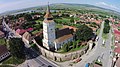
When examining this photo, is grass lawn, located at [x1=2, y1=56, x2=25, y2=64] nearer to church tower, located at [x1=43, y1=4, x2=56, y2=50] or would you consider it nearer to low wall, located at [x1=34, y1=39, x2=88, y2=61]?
low wall, located at [x1=34, y1=39, x2=88, y2=61]

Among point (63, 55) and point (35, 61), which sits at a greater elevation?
point (63, 55)

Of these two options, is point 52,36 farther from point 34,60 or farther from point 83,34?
point 83,34

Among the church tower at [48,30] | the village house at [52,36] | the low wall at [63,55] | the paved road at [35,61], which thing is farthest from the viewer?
the village house at [52,36]

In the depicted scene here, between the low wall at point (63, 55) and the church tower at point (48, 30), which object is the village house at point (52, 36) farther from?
the low wall at point (63, 55)

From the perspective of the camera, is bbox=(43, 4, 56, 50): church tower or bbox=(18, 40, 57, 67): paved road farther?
bbox=(43, 4, 56, 50): church tower

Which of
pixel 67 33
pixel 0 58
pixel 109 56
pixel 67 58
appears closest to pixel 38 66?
pixel 67 58

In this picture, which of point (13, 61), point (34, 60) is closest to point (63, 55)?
point (34, 60)

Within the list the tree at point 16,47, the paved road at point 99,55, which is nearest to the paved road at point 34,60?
the tree at point 16,47

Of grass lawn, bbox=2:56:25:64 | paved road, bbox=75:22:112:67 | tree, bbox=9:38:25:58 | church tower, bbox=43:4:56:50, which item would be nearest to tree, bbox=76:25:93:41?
paved road, bbox=75:22:112:67

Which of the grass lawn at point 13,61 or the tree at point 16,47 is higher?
the tree at point 16,47

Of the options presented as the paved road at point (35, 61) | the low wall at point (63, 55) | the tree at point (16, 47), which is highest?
the tree at point (16, 47)
